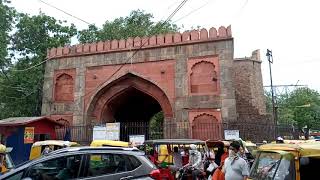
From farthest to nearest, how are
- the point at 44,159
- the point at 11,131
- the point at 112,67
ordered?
the point at 112,67, the point at 11,131, the point at 44,159

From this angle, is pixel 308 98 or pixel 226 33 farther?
pixel 308 98

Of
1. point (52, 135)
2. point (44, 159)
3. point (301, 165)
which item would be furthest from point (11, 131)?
point (301, 165)

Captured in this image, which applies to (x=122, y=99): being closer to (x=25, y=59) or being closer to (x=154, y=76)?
(x=154, y=76)

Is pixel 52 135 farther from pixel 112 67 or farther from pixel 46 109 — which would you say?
pixel 112 67

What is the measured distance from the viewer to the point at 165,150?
11852 mm

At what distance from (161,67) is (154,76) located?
566 mm

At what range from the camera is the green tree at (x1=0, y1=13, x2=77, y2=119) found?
22.3 meters

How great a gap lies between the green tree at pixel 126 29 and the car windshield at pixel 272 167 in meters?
20.5

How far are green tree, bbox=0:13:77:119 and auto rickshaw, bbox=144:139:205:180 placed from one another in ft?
44.6

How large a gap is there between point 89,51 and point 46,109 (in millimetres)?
3962

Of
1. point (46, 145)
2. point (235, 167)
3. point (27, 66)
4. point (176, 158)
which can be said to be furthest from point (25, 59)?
point (235, 167)

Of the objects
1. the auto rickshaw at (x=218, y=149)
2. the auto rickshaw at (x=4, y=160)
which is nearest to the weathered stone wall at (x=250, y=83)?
the auto rickshaw at (x=218, y=149)

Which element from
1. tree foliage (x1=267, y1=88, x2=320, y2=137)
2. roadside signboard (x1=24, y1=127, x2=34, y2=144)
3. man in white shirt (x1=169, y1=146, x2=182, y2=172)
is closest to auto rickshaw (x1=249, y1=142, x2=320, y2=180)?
man in white shirt (x1=169, y1=146, x2=182, y2=172)

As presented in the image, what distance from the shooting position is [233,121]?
15.2m
